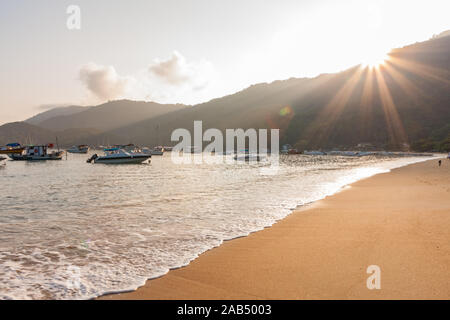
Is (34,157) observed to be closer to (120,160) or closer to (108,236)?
(120,160)

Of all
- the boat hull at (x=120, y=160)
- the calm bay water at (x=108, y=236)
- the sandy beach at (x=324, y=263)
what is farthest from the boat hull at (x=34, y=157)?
the sandy beach at (x=324, y=263)

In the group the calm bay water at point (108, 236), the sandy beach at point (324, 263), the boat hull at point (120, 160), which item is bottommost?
the calm bay water at point (108, 236)

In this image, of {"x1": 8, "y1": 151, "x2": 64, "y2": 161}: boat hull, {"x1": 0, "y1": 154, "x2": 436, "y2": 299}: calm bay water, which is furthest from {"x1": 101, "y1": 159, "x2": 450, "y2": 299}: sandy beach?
{"x1": 8, "y1": 151, "x2": 64, "y2": 161}: boat hull

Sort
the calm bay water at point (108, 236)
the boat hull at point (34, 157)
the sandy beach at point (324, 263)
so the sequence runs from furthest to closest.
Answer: the boat hull at point (34, 157) → the calm bay water at point (108, 236) → the sandy beach at point (324, 263)

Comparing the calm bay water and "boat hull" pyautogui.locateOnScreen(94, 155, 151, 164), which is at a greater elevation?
"boat hull" pyautogui.locateOnScreen(94, 155, 151, 164)

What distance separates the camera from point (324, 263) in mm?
5781

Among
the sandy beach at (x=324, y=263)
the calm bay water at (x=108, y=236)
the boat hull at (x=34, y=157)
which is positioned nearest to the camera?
the sandy beach at (x=324, y=263)

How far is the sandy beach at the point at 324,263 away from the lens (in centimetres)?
464

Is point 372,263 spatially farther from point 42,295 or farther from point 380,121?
point 380,121

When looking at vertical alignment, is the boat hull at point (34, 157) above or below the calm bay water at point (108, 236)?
above

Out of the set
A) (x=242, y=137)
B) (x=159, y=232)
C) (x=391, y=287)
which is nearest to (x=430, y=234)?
(x=391, y=287)

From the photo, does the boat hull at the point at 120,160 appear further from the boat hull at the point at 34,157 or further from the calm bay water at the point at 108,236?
the calm bay water at the point at 108,236

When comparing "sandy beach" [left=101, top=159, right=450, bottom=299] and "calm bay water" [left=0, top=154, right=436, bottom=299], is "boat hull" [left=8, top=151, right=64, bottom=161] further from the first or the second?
"sandy beach" [left=101, top=159, right=450, bottom=299]

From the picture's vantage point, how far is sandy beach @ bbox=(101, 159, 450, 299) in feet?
15.2
